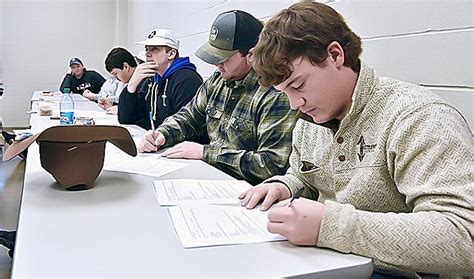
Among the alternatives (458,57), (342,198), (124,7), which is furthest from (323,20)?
(124,7)

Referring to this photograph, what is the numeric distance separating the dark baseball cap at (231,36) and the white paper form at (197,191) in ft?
1.93

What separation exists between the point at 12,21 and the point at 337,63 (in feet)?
24.5

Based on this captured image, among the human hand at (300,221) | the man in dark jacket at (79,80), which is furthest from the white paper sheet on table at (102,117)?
the man in dark jacket at (79,80)

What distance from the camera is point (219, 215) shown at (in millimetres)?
1127

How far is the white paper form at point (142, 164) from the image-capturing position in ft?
5.31

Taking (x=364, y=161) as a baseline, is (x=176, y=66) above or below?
below

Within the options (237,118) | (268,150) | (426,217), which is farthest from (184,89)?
(426,217)

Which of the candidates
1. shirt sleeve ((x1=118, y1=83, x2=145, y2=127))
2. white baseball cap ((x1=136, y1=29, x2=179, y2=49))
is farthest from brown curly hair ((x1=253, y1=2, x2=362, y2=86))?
shirt sleeve ((x1=118, y1=83, x2=145, y2=127))

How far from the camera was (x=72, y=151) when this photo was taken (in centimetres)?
128

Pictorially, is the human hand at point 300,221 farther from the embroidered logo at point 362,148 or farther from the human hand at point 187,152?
the human hand at point 187,152

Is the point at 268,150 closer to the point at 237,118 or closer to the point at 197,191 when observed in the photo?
the point at 237,118

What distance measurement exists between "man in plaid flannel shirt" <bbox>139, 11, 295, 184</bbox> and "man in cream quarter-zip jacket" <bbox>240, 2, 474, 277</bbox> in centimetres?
35

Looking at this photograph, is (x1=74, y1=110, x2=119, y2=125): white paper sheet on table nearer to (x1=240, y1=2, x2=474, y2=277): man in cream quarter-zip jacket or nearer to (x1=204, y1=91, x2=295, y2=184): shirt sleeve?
(x1=204, y1=91, x2=295, y2=184): shirt sleeve

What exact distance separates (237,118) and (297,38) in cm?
90
